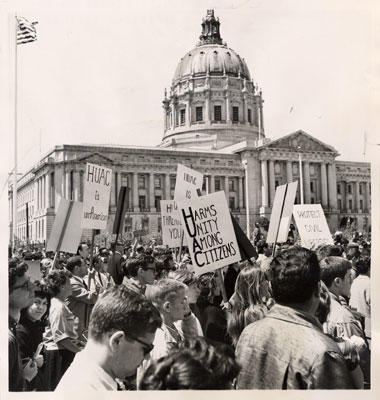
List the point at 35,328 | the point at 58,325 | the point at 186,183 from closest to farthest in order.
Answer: the point at 58,325
the point at 35,328
the point at 186,183

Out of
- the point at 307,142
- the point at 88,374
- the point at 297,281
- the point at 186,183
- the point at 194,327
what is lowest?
the point at 194,327

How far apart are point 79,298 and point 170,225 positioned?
85.5 inches

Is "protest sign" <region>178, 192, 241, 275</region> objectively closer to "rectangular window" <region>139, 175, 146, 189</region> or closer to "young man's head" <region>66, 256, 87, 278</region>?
"young man's head" <region>66, 256, 87, 278</region>

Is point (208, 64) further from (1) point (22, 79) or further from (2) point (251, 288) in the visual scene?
(2) point (251, 288)

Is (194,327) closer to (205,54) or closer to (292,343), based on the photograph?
(292,343)

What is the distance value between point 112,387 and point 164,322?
0.93 m

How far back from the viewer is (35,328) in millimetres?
4727

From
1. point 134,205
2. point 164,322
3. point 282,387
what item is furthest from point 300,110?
point 134,205

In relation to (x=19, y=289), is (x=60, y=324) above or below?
below

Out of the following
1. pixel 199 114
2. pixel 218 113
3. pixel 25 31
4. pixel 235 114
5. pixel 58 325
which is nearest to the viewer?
pixel 58 325

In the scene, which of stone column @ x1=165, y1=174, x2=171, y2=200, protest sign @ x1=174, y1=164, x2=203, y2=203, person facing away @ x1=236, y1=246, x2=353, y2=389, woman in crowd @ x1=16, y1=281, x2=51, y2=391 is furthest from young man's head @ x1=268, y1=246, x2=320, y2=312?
stone column @ x1=165, y1=174, x2=171, y2=200

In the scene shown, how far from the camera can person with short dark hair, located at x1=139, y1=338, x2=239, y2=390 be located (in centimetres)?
183

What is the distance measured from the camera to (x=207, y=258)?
4.84 meters

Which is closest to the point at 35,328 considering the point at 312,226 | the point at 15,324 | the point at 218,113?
the point at 15,324
